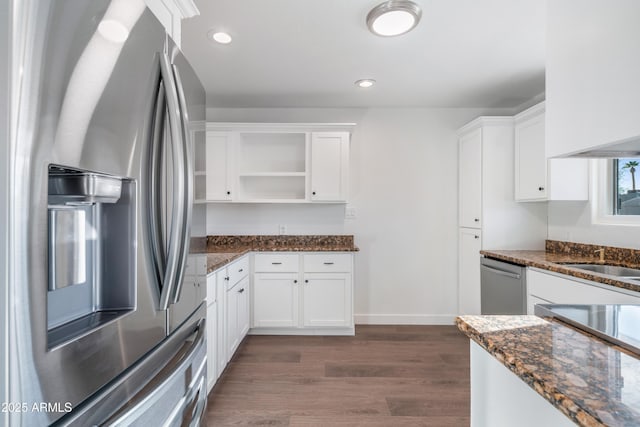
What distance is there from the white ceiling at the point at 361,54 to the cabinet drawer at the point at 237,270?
164 cm

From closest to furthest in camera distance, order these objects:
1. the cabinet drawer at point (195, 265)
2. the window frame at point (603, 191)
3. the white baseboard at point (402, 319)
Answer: the cabinet drawer at point (195, 265)
the window frame at point (603, 191)
the white baseboard at point (402, 319)

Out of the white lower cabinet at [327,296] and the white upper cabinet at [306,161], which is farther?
the white upper cabinet at [306,161]

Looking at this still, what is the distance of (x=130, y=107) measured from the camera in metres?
0.69

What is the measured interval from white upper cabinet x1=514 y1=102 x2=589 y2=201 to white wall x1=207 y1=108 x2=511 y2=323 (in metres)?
0.77

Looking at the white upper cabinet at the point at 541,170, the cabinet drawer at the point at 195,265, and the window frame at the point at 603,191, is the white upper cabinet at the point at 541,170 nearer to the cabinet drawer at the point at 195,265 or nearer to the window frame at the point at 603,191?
the window frame at the point at 603,191

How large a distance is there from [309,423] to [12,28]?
7.00 ft

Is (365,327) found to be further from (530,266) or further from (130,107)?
(130,107)

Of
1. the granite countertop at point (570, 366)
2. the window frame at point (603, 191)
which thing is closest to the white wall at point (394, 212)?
the window frame at point (603, 191)

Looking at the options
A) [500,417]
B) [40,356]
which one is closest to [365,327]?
[500,417]

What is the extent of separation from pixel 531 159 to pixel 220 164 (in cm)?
303

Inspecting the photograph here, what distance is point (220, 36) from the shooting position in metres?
2.20

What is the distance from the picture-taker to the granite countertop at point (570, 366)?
1.72 feet

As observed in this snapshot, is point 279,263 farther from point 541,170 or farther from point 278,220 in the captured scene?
point 541,170

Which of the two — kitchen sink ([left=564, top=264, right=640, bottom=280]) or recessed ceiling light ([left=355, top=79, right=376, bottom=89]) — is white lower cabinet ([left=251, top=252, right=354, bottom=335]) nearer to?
recessed ceiling light ([left=355, top=79, right=376, bottom=89])
